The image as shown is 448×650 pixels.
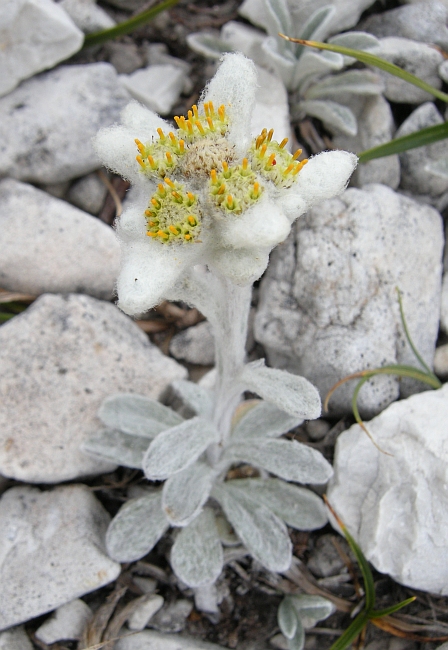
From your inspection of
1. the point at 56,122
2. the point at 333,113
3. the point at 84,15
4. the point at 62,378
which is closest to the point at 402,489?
the point at 62,378

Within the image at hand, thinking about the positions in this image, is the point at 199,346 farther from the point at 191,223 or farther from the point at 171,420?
the point at 191,223

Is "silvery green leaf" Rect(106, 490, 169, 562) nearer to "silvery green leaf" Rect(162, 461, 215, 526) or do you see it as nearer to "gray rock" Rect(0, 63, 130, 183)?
"silvery green leaf" Rect(162, 461, 215, 526)

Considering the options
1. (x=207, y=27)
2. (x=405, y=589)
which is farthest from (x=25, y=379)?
(x=207, y=27)

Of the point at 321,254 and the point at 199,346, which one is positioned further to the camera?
the point at 199,346

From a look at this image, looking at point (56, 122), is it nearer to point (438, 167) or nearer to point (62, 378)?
point (62, 378)

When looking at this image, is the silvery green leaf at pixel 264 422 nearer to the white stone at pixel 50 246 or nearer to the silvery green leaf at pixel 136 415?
the silvery green leaf at pixel 136 415

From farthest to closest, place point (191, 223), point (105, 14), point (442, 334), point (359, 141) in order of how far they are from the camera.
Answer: point (105, 14) → point (359, 141) → point (442, 334) → point (191, 223)
